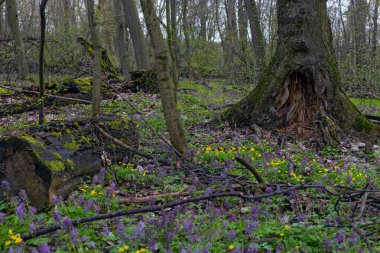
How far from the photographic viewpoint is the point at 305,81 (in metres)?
8.31

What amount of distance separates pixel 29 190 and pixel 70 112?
641 cm

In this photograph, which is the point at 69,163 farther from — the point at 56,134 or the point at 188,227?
the point at 188,227

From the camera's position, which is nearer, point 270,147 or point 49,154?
point 49,154

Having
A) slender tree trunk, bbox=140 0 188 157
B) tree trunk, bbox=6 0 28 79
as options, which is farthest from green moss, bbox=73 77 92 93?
slender tree trunk, bbox=140 0 188 157

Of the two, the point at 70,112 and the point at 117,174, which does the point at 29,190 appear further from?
the point at 70,112

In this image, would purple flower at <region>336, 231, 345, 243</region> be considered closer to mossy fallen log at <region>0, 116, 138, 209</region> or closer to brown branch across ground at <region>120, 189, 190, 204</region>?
brown branch across ground at <region>120, 189, 190, 204</region>

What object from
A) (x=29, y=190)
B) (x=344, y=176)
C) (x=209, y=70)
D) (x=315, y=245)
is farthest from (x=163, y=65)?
(x=209, y=70)

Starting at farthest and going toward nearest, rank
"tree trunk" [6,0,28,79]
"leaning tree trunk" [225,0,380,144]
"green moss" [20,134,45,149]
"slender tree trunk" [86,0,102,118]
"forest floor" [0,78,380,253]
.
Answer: "tree trunk" [6,0,28,79] → "leaning tree trunk" [225,0,380,144] → "slender tree trunk" [86,0,102,118] → "green moss" [20,134,45,149] → "forest floor" [0,78,380,253]

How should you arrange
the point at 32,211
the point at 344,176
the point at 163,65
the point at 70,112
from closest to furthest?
1. the point at 32,211
2. the point at 344,176
3. the point at 163,65
4. the point at 70,112

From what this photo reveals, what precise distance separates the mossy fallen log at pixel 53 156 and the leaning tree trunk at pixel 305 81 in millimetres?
3624

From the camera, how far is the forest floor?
3367 mm

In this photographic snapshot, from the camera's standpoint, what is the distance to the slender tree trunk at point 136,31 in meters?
17.2

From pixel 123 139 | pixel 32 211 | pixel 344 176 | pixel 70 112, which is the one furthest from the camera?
pixel 70 112

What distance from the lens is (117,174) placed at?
5531 millimetres
